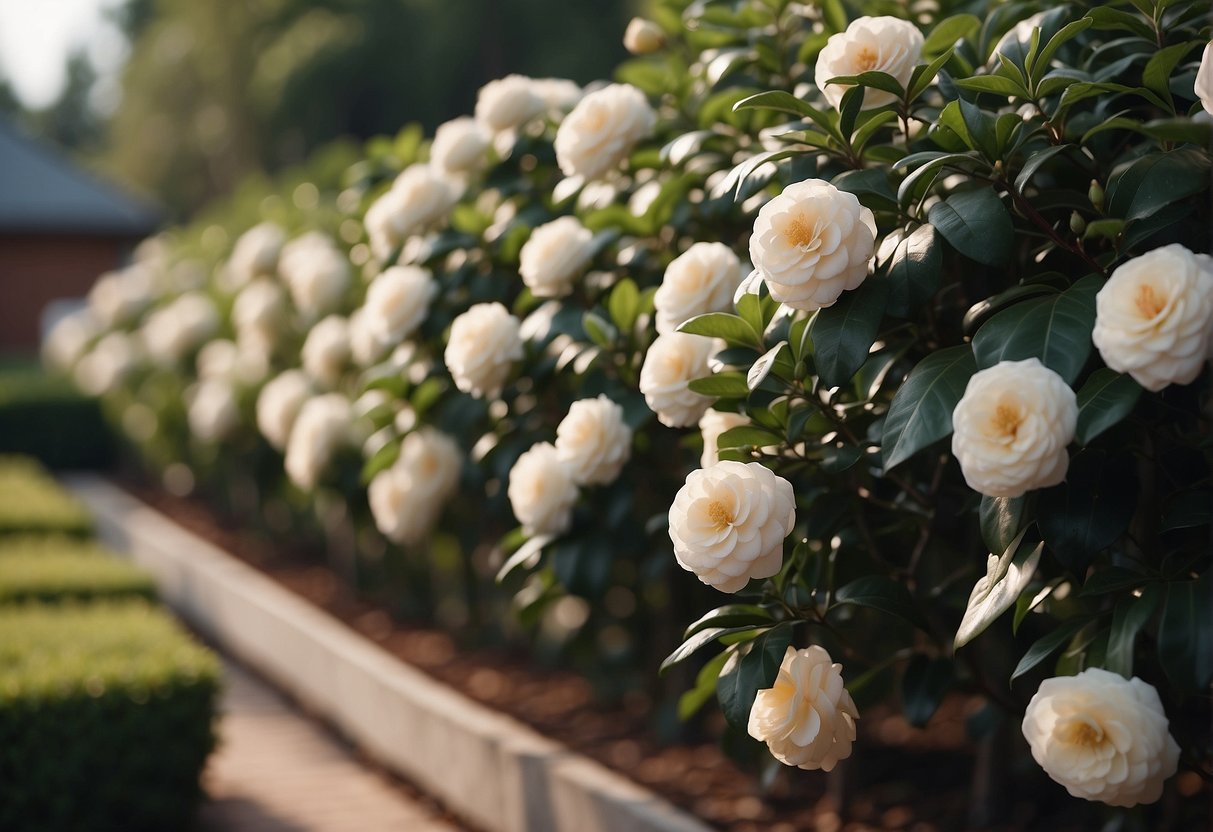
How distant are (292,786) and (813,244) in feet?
9.47

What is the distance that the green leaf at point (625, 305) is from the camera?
104 inches

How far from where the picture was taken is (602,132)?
8.73 ft

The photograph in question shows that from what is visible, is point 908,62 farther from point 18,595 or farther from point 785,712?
point 18,595

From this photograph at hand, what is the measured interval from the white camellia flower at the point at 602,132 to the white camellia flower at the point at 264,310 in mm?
3233

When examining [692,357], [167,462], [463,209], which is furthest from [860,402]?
[167,462]

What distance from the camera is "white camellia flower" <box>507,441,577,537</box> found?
2.59 meters

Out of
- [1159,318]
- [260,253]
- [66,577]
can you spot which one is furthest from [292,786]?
[1159,318]

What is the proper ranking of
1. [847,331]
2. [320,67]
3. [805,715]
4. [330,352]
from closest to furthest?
[847,331], [805,715], [330,352], [320,67]

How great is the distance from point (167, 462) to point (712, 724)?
18.4 ft

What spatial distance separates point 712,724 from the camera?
3633 millimetres

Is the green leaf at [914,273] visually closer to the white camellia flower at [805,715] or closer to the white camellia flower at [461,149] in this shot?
the white camellia flower at [805,715]

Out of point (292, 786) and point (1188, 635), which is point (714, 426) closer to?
point (1188, 635)

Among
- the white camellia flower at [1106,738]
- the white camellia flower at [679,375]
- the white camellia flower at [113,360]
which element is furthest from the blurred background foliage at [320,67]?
the white camellia flower at [1106,738]

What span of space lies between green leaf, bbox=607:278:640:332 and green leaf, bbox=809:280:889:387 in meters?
0.83
